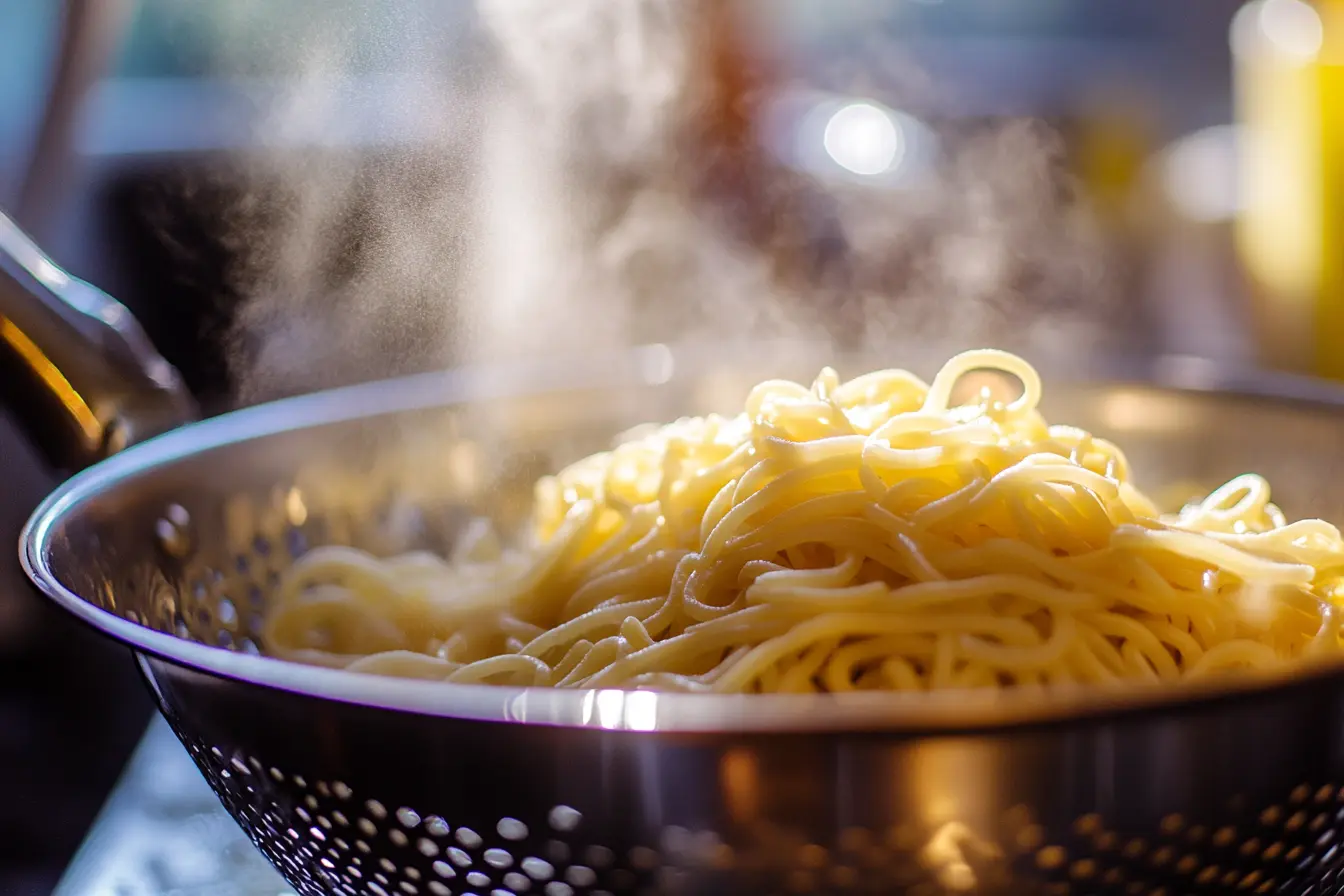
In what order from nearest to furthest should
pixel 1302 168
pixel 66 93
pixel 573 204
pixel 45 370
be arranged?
pixel 45 370 < pixel 66 93 < pixel 1302 168 < pixel 573 204

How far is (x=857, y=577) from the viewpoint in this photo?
74cm

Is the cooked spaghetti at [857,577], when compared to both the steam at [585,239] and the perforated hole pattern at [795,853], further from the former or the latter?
the steam at [585,239]

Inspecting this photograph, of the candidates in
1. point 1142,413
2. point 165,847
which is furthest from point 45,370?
point 1142,413

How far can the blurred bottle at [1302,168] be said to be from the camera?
1602mm

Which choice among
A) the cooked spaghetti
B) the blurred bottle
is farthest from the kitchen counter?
the blurred bottle

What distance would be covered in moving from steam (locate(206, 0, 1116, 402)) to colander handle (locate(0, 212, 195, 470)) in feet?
1.21

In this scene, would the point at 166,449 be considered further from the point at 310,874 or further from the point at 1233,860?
the point at 1233,860

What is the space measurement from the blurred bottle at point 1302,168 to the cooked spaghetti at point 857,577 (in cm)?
87

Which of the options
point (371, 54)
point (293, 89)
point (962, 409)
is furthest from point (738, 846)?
point (293, 89)

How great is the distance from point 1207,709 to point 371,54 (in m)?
0.99

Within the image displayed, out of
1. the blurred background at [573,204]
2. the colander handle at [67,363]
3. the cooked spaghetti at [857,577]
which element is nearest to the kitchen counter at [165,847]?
the blurred background at [573,204]

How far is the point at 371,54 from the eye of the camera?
1161 millimetres

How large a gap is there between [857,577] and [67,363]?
0.47m

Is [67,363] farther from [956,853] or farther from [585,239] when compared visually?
[585,239]
